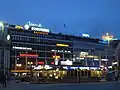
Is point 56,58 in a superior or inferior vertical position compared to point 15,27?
inferior

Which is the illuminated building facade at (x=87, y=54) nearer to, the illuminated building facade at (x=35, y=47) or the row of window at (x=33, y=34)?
the illuminated building facade at (x=35, y=47)

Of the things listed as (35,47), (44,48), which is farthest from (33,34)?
(44,48)

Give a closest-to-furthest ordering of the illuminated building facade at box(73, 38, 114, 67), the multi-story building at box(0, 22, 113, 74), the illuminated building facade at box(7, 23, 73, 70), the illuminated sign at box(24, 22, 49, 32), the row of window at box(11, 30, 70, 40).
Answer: the illuminated building facade at box(7, 23, 73, 70), the multi-story building at box(0, 22, 113, 74), the row of window at box(11, 30, 70, 40), the illuminated sign at box(24, 22, 49, 32), the illuminated building facade at box(73, 38, 114, 67)

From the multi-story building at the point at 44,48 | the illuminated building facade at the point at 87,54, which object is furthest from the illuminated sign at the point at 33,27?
the illuminated building facade at the point at 87,54

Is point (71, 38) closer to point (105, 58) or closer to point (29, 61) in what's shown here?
point (105, 58)

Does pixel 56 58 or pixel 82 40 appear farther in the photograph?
pixel 82 40

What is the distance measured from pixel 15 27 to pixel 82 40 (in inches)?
1833

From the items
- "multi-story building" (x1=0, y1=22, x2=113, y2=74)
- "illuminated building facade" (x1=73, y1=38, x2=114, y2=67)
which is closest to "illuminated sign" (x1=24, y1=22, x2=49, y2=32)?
"multi-story building" (x1=0, y1=22, x2=113, y2=74)

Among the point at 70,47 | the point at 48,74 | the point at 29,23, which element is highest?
the point at 29,23

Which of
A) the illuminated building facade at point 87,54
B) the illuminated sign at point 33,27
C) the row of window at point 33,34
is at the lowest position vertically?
the illuminated building facade at point 87,54

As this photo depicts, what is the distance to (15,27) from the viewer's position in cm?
16475

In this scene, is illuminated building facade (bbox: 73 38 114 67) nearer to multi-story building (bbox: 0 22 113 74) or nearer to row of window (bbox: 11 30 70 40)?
multi-story building (bbox: 0 22 113 74)

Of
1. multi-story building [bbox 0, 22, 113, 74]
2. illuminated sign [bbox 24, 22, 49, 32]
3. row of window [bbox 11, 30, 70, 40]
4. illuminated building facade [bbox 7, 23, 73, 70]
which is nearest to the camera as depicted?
→ illuminated building facade [bbox 7, 23, 73, 70]

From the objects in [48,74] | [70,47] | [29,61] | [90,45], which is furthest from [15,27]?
[48,74]
